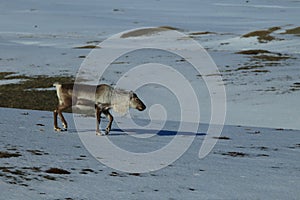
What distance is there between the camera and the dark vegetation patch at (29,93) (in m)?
34.9

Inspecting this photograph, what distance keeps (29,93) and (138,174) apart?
26.6m

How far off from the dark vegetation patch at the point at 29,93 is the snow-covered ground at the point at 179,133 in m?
1.92

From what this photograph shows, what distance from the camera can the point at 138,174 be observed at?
44.3ft

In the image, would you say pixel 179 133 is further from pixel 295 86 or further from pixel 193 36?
pixel 193 36

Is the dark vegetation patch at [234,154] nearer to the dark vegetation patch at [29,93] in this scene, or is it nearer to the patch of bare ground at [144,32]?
the dark vegetation patch at [29,93]

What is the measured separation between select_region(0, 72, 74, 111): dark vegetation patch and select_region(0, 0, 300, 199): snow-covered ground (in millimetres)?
1921

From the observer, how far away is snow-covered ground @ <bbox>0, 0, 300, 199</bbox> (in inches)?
485

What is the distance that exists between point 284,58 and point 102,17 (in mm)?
72317

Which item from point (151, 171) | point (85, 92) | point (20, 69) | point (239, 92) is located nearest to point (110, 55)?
point (20, 69)

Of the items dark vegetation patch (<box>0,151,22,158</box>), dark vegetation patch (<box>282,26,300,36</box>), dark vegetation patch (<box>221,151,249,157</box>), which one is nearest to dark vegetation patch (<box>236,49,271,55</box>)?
dark vegetation patch (<box>282,26,300,36</box>)

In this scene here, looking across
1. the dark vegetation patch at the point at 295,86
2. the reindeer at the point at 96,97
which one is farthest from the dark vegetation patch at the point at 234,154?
the dark vegetation patch at the point at 295,86

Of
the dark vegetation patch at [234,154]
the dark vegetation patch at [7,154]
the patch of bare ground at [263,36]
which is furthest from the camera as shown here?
the patch of bare ground at [263,36]

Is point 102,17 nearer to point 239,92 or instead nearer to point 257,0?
point 257,0

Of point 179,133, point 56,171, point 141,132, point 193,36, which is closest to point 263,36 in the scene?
point 193,36
